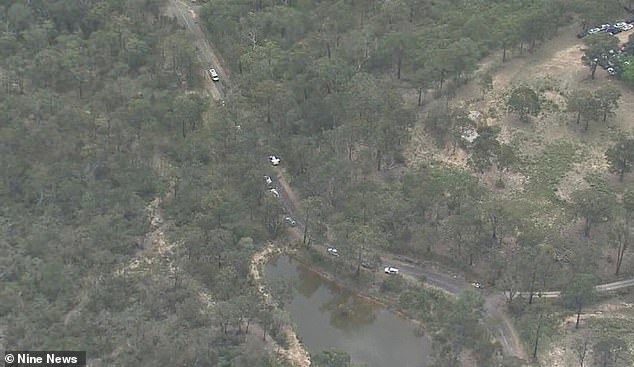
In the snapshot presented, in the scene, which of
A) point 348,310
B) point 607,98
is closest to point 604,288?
point 348,310

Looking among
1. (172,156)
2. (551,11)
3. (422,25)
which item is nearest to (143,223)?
(172,156)

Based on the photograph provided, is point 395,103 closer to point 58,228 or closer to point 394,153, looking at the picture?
point 394,153

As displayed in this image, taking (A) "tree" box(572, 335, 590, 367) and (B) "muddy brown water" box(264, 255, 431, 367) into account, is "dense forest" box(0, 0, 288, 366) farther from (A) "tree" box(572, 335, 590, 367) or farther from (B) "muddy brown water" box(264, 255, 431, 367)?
(A) "tree" box(572, 335, 590, 367)

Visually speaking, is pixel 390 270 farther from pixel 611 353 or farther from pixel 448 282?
pixel 611 353

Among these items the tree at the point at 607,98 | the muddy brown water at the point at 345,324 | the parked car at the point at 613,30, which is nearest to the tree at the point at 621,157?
the tree at the point at 607,98

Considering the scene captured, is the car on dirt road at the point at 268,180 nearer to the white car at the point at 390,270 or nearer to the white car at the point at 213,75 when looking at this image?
the white car at the point at 390,270

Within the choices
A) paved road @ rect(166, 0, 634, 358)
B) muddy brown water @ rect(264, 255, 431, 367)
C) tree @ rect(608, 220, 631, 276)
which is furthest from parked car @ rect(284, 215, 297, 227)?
tree @ rect(608, 220, 631, 276)
